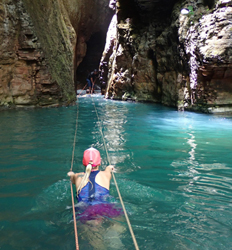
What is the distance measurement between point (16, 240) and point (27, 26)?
41.4 feet

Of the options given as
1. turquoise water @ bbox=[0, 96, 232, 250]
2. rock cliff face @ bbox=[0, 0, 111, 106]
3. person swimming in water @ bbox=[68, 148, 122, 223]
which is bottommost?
turquoise water @ bbox=[0, 96, 232, 250]

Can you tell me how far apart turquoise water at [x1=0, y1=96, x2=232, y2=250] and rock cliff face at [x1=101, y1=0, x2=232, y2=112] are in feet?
15.4

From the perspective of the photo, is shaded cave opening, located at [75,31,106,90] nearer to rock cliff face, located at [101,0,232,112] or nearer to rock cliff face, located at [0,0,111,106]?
rock cliff face, located at [101,0,232,112]

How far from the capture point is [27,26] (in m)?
12.8

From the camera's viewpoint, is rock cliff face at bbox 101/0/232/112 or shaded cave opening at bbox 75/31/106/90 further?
shaded cave opening at bbox 75/31/106/90

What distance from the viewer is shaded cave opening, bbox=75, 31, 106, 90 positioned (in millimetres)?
34494

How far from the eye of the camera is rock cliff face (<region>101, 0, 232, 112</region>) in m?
10.6

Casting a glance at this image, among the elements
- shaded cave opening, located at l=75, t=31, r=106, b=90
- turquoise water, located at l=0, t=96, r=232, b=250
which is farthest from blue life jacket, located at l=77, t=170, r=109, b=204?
shaded cave opening, located at l=75, t=31, r=106, b=90

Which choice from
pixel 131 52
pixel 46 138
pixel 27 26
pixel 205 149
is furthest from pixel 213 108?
pixel 131 52

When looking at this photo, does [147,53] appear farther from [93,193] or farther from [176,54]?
[93,193]

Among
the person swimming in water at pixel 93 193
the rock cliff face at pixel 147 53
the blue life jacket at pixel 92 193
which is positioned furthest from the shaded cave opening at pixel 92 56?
the blue life jacket at pixel 92 193

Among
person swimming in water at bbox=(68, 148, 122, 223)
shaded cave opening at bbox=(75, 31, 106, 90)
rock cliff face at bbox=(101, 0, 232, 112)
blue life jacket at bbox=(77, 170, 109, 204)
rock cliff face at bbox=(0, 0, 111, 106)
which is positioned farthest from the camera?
shaded cave opening at bbox=(75, 31, 106, 90)

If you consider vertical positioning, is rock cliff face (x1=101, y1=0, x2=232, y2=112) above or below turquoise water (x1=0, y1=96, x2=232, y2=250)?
above

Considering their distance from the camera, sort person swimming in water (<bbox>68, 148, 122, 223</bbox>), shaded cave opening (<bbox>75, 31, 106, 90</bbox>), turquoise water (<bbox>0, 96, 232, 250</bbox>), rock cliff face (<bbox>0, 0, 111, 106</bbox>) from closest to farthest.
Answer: turquoise water (<bbox>0, 96, 232, 250</bbox>) → person swimming in water (<bbox>68, 148, 122, 223</bbox>) → rock cliff face (<bbox>0, 0, 111, 106</bbox>) → shaded cave opening (<bbox>75, 31, 106, 90</bbox>)
